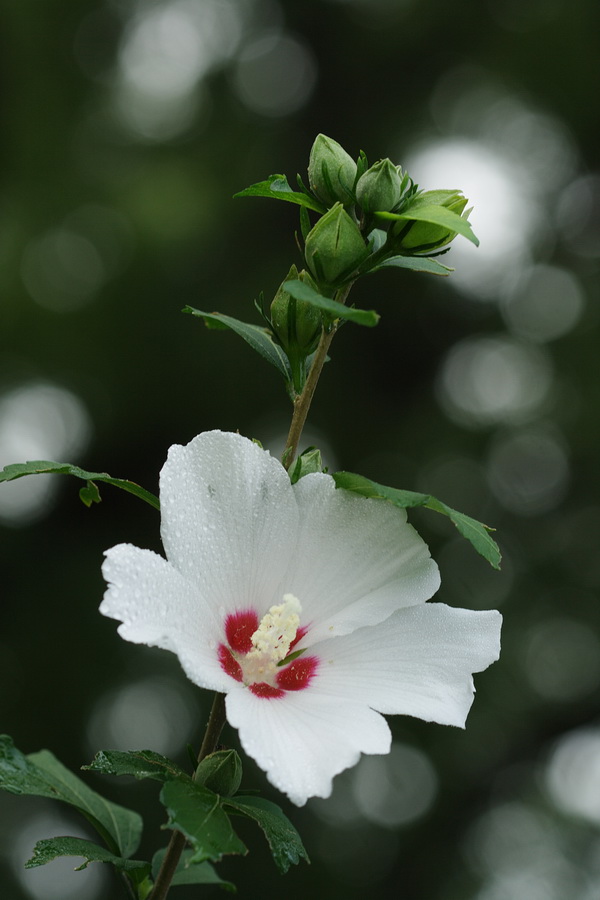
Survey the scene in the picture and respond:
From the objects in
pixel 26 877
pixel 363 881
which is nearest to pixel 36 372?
pixel 26 877

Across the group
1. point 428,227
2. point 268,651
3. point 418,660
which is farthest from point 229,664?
point 428,227

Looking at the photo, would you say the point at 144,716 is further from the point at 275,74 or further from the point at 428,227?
the point at 428,227

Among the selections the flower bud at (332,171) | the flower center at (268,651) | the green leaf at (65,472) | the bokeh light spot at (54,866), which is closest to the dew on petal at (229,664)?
the flower center at (268,651)

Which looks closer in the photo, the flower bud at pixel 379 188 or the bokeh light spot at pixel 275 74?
the flower bud at pixel 379 188

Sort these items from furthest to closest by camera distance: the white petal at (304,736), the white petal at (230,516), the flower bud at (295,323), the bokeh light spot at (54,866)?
the bokeh light spot at (54,866), the flower bud at (295,323), the white petal at (230,516), the white petal at (304,736)

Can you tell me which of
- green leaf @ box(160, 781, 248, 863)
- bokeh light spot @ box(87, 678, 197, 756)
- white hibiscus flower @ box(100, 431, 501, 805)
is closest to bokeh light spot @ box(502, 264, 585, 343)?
bokeh light spot @ box(87, 678, 197, 756)

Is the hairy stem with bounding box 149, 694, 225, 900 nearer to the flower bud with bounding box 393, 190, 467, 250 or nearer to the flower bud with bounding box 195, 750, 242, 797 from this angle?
the flower bud with bounding box 195, 750, 242, 797

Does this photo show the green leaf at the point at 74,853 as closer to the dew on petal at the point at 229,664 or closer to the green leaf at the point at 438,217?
the dew on petal at the point at 229,664
